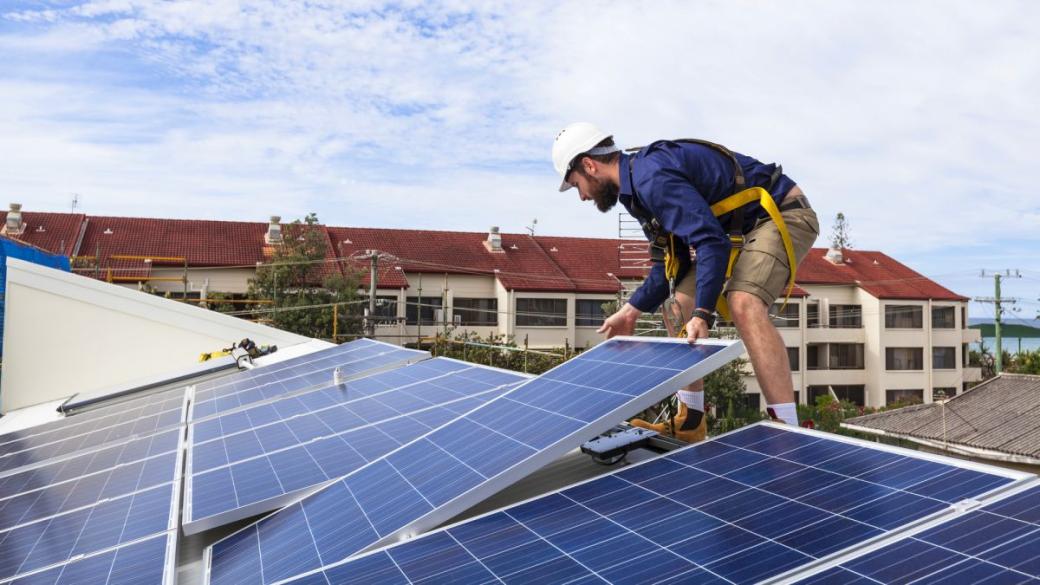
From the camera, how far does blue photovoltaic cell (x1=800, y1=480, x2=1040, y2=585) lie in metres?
2.15

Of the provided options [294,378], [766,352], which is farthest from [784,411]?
[294,378]

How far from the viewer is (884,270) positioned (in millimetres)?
59344

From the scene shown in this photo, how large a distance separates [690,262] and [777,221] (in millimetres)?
903

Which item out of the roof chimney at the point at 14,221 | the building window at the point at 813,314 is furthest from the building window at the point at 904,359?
the roof chimney at the point at 14,221

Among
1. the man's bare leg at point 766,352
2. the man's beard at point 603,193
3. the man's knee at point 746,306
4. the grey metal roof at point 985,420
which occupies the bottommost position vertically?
the grey metal roof at point 985,420

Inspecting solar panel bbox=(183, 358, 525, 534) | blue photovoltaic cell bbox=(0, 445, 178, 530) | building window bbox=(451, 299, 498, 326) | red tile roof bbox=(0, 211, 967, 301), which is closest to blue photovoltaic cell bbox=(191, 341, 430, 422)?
solar panel bbox=(183, 358, 525, 534)

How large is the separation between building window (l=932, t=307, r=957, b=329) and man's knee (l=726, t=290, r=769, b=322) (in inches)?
2419

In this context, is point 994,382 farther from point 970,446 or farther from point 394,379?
point 394,379

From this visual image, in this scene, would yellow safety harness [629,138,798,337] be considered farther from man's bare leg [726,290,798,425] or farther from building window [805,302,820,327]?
building window [805,302,820,327]

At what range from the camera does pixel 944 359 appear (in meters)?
58.9

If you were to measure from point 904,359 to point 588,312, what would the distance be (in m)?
26.2

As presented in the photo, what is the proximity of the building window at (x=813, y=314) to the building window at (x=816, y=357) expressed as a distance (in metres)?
1.81

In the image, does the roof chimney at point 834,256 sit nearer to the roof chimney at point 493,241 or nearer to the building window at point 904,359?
the building window at point 904,359

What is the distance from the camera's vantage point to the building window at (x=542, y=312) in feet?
156
